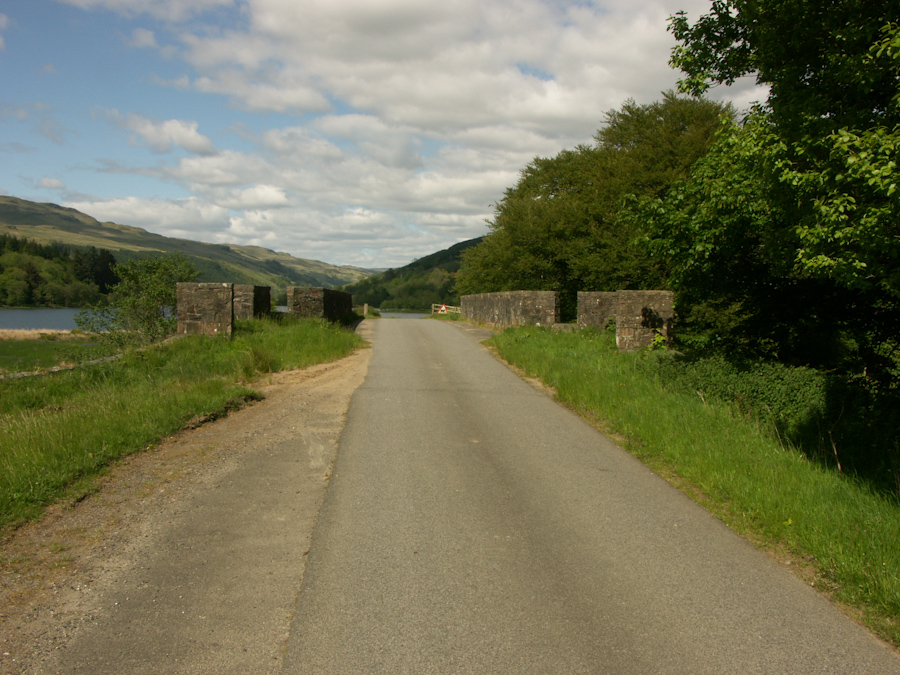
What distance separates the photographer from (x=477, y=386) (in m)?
11.7

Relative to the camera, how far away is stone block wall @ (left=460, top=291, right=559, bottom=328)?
64.6 feet

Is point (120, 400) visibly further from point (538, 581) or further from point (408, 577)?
point (538, 581)

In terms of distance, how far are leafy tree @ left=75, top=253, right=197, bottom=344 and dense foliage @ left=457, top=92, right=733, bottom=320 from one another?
19.1 metres

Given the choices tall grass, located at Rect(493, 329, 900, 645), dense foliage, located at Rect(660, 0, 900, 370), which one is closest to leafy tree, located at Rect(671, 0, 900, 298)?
dense foliage, located at Rect(660, 0, 900, 370)

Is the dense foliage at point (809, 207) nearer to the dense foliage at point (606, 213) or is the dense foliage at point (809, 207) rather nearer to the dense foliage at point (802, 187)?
the dense foliage at point (802, 187)

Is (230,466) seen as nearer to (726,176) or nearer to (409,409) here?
(409,409)

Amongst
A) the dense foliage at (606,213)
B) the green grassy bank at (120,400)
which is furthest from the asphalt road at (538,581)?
the dense foliage at (606,213)

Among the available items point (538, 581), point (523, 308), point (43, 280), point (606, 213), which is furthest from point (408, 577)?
point (43, 280)

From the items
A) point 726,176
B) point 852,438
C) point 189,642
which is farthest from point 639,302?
point 189,642

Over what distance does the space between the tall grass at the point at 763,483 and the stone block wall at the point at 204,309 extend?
833 cm

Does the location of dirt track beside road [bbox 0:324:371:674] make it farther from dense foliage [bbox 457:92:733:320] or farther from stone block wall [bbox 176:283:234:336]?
dense foliage [bbox 457:92:733:320]

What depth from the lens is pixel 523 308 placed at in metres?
20.7

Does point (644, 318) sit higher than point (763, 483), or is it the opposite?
point (644, 318)

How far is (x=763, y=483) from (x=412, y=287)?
140m
